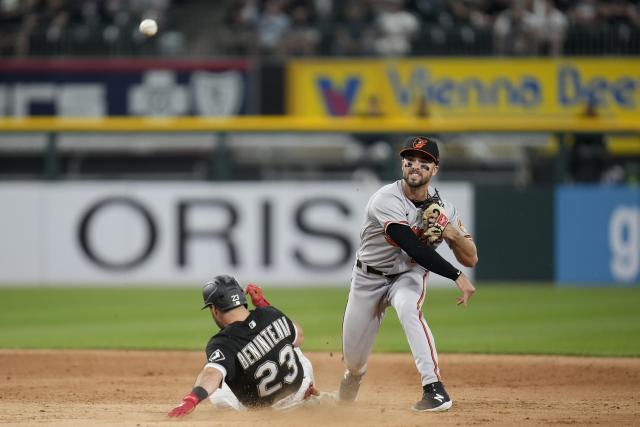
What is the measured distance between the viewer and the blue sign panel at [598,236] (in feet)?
57.1

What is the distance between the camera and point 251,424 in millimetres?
6953

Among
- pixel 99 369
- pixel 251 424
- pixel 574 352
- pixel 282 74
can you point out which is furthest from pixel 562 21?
pixel 251 424

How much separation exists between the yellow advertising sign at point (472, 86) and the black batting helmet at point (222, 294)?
42.7ft

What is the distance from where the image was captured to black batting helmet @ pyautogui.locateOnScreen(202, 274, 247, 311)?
7.19m

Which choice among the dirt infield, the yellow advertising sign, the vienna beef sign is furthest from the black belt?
the yellow advertising sign

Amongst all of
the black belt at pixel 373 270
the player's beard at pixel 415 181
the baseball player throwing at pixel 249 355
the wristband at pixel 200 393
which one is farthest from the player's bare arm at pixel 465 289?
the wristband at pixel 200 393

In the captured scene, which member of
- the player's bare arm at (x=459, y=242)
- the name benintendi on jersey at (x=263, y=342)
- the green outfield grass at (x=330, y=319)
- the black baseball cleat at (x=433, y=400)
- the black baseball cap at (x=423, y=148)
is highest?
the black baseball cap at (x=423, y=148)

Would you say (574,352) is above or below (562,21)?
below

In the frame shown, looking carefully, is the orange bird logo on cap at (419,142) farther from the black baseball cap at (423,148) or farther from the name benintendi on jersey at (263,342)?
the name benintendi on jersey at (263,342)

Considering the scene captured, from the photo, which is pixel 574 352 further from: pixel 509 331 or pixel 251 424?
pixel 251 424

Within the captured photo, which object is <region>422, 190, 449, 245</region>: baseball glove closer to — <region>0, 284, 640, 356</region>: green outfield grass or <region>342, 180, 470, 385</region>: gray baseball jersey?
<region>342, 180, 470, 385</region>: gray baseball jersey

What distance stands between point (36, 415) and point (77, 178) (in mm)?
10928

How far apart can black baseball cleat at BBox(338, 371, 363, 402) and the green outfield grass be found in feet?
11.1

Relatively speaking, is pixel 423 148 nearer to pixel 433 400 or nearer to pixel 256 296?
pixel 256 296
